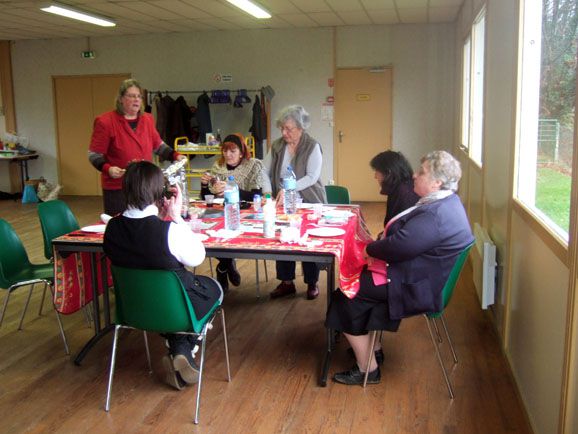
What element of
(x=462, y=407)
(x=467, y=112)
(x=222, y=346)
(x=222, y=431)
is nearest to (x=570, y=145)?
(x=462, y=407)

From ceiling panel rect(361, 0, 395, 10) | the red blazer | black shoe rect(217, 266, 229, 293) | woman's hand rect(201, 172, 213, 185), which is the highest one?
ceiling panel rect(361, 0, 395, 10)

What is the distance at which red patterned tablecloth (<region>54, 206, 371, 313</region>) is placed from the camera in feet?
9.31

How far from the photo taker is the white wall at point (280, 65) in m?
8.38

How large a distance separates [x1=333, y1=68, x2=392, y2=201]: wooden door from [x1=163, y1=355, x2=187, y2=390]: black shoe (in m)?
6.24

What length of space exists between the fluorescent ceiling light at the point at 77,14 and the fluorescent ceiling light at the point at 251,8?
6.41 ft

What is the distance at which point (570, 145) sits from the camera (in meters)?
2.10

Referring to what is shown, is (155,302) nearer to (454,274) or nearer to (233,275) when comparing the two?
(454,274)

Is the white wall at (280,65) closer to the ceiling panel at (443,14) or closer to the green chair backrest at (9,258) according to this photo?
the ceiling panel at (443,14)

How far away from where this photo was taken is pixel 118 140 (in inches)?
158

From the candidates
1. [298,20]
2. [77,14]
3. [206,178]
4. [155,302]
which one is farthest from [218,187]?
[298,20]

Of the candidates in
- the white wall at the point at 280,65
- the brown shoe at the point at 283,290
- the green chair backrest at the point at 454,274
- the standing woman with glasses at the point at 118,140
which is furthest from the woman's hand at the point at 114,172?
the white wall at the point at 280,65

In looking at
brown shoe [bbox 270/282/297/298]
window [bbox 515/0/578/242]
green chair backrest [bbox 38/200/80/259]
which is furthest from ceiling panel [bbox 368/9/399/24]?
green chair backrest [bbox 38/200/80/259]

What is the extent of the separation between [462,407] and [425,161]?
3.85 ft

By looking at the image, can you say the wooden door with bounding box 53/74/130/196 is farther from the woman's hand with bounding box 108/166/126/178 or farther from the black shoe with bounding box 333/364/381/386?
the black shoe with bounding box 333/364/381/386
